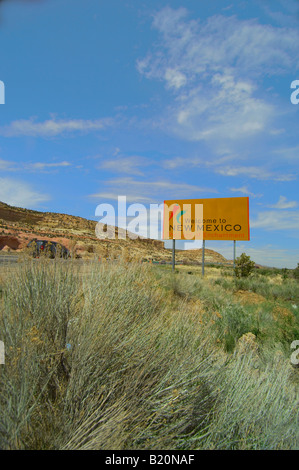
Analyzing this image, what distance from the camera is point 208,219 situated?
20.5m

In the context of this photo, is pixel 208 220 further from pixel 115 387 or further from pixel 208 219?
pixel 115 387

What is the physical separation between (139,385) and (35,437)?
900 millimetres

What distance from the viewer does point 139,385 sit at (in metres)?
2.66

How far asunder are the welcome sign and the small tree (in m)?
2.53

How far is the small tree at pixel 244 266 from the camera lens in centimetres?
2169

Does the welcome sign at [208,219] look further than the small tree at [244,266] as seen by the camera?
No

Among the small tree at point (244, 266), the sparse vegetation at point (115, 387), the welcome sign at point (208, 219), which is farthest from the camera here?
the small tree at point (244, 266)

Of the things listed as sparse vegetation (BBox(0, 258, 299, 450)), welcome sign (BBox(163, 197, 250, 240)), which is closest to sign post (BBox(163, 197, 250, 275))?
welcome sign (BBox(163, 197, 250, 240))

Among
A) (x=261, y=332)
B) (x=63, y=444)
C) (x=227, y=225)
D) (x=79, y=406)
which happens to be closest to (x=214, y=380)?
(x=79, y=406)

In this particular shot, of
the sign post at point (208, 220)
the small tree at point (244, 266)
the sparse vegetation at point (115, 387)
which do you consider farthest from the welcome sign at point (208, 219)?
the sparse vegetation at point (115, 387)

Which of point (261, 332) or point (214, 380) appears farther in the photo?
point (261, 332)

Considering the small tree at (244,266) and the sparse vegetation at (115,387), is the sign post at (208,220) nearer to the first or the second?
the small tree at (244,266)

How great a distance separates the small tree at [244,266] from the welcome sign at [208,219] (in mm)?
2534
